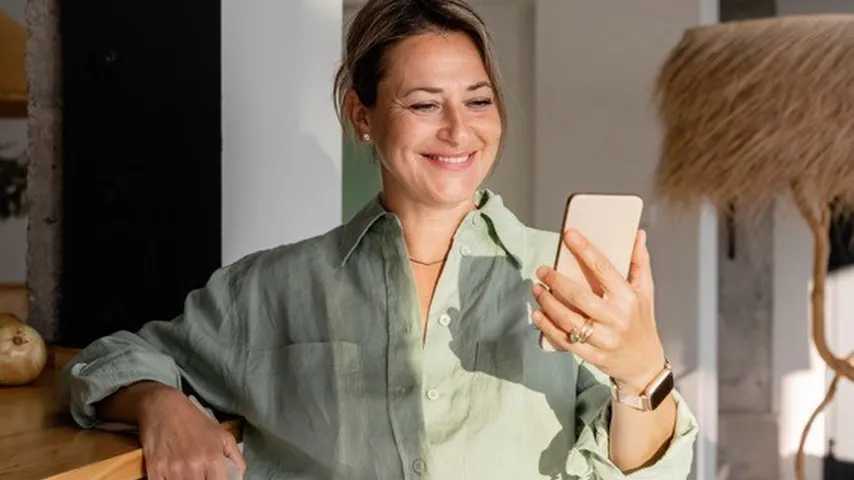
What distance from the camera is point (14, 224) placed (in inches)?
50.3

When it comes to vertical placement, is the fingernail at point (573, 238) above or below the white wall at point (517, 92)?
below

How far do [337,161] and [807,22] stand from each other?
0.85 meters

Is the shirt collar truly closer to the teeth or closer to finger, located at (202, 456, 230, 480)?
the teeth

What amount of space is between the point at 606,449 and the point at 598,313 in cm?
16

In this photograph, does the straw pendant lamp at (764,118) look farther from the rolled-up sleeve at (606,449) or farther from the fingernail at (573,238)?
the fingernail at (573,238)

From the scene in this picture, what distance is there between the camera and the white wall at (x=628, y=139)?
2.72 meters

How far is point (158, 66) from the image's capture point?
4.03 feet

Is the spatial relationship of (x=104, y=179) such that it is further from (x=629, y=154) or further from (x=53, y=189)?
(x=629, y=154)

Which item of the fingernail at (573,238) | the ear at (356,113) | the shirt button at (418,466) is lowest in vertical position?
the shirt button at (418,466)

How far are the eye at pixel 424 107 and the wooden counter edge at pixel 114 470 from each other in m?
0.36

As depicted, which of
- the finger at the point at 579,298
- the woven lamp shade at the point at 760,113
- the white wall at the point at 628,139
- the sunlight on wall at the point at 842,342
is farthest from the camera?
the sunlight on wall at the point at 842,342

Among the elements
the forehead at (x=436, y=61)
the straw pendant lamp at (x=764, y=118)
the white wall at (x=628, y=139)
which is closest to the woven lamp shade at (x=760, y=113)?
the straw pendant lamp at (x=764, y=118)

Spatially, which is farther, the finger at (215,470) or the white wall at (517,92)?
the white wall at (517,92)

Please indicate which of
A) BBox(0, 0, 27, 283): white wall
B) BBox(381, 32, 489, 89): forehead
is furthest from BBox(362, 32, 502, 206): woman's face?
BBox(0, 0, 27, 283): white wall
